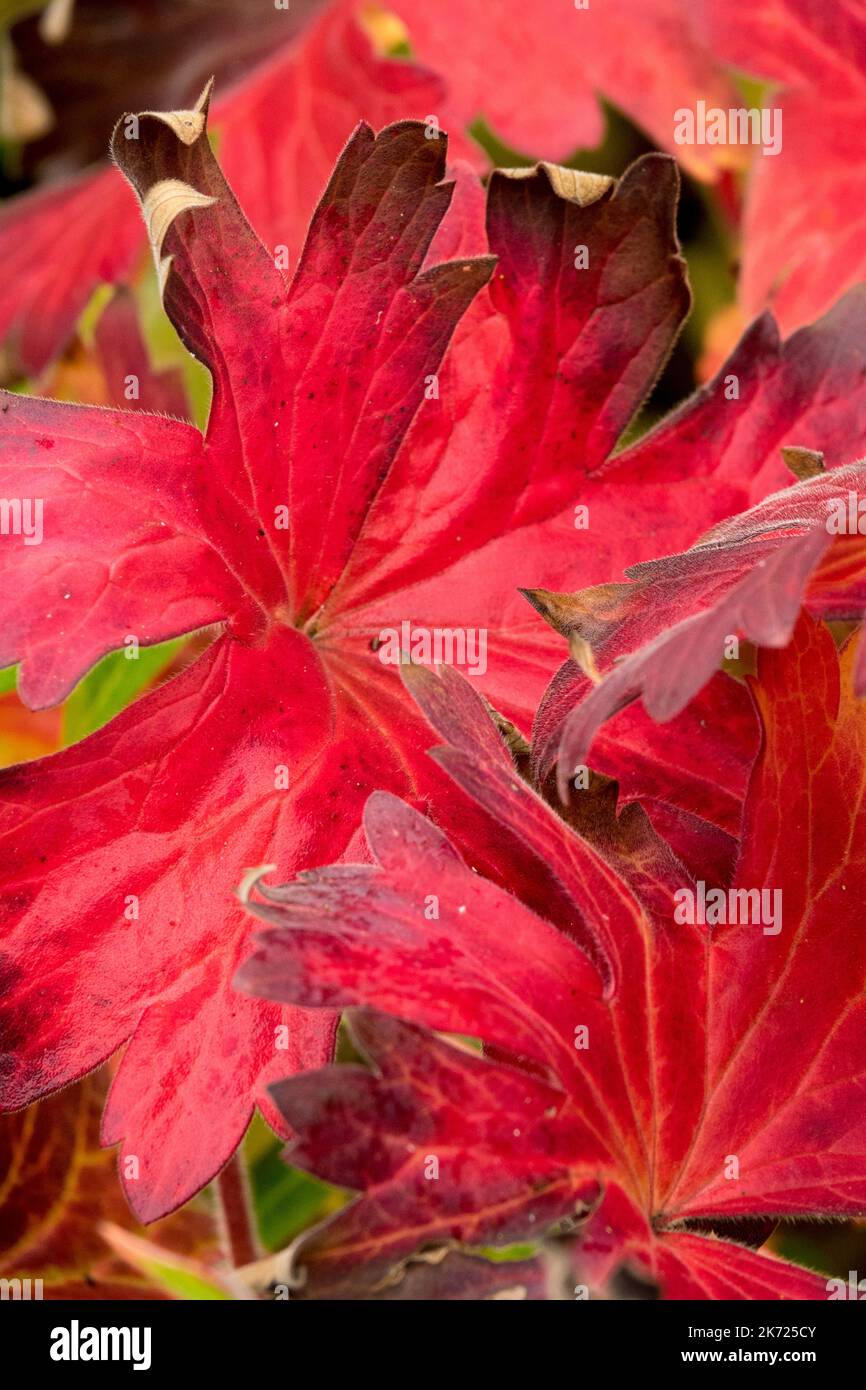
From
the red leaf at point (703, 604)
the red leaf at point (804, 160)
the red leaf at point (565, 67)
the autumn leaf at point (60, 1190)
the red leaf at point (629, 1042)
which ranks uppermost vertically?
the red leaf at point (565, 67)

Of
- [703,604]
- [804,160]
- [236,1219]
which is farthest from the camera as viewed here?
[804,160]

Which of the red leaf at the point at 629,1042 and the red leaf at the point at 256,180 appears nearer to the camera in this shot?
the red leaf at the point at 629,1042

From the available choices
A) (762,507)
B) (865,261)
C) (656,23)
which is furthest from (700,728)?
(656,23)

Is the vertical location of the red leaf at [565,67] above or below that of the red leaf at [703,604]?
above

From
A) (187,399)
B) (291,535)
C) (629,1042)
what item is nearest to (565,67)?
(187,399)

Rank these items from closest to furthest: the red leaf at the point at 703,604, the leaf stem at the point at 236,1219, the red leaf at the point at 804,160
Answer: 1. the red leaf at the point at 703,604
2. the leaf stem at the point at 236,1219
3. the red leaf at the point at 804,160

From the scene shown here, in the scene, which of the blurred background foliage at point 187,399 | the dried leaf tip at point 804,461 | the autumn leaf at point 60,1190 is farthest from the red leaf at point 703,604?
the autumn leaf at point 60,1190

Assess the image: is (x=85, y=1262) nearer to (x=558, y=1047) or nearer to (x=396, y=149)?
(x=558, y=1047)

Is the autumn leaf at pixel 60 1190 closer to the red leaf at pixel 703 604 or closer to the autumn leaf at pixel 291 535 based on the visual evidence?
the autumn leaf at pixel 291 535

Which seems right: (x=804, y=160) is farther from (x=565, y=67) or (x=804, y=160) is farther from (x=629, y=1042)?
(x=629, y=1042)
